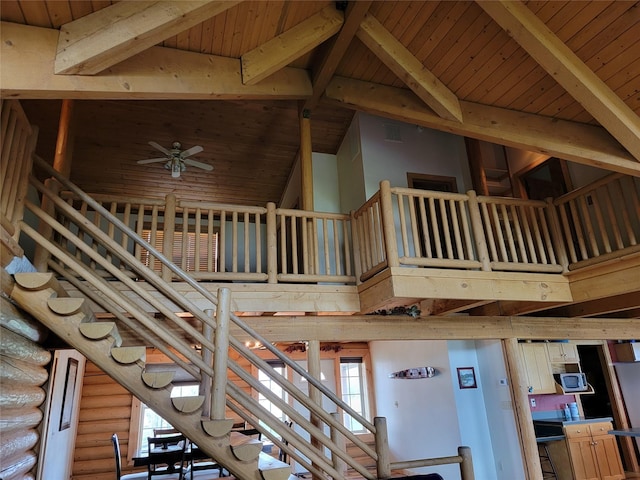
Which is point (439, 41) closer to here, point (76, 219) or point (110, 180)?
point (76, 219)

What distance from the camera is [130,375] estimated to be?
306 centimetres

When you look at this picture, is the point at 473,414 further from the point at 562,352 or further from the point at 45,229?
the point at 45,229

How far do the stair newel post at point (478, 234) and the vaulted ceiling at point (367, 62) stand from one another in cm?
77

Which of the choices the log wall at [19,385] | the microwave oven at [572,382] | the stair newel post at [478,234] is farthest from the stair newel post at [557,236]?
the log wall at [19,385]

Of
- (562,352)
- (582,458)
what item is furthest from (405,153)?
(582,458)

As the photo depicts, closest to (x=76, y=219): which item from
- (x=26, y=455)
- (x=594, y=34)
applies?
(x=26, y=455)

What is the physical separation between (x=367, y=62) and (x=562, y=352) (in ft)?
18.9

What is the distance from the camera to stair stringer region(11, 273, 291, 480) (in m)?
3.03

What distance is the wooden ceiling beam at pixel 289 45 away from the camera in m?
4.13

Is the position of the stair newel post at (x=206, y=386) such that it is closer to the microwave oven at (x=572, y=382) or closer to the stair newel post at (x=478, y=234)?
the stair newel post at (x=478, y=234)

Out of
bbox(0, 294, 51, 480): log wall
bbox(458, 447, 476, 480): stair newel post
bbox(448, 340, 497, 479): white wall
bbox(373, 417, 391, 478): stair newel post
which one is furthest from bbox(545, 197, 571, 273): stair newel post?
bbox(0, 294, 51, 480): log wall

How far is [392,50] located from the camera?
15.0ft

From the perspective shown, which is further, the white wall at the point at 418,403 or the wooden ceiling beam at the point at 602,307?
the white wall at the point at 418,403

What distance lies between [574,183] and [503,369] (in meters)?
2.89
